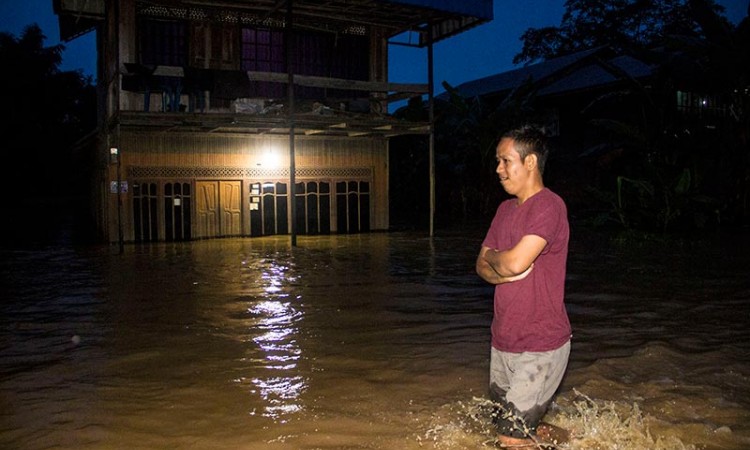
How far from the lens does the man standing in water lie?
3410 mm

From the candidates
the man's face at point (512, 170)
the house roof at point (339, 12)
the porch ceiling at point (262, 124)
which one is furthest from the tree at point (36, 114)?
the man's face at point (512, 170)

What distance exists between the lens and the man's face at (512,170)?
138 inches

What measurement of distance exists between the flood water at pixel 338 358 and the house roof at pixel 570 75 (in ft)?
40.8

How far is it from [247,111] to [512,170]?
571 inches

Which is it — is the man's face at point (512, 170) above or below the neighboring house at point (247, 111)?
below

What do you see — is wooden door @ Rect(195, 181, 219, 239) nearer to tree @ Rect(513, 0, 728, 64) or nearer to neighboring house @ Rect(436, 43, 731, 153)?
neighboring house @ Rect(436, 43, 731, 153)

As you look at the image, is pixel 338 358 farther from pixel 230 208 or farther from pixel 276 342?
pixel 230 208

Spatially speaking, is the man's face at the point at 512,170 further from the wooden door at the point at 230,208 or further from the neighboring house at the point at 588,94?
the neighboring house at the point at 588,94

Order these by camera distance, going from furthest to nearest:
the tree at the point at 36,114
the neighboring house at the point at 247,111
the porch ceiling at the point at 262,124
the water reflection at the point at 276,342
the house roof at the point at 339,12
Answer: the tree at the point at 36,114
the house roof at the point at 339,12
the neighboring house at the point at 247,111
the porch ceiling at the point at 262,124
the water reflection at the point at 276,342

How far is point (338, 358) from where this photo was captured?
19.7ft

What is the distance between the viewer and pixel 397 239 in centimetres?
1791

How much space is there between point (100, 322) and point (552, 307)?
18.9 feet

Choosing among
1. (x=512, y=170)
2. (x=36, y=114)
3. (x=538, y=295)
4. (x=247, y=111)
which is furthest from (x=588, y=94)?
(x=36, y=114)

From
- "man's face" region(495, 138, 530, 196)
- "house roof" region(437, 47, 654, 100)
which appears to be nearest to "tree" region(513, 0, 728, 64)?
"house roof" region(437, 47, 654, 100)
